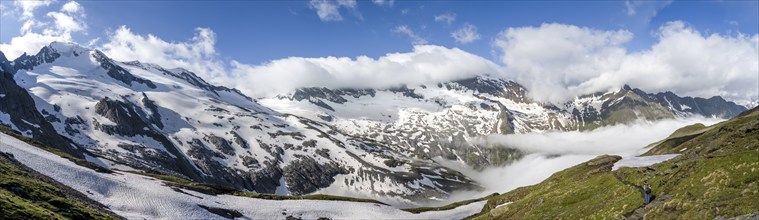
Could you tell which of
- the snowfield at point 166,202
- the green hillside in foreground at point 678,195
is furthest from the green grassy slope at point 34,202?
the green hillside in foreground at point 678,195

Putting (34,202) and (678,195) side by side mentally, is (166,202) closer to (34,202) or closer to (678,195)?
(34,202)

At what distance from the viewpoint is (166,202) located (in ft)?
305

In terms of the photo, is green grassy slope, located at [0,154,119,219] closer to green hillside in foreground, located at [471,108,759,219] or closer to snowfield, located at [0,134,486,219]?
snowfield, located at [0,134,486,219]

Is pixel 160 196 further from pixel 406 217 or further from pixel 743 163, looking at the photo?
pixel 743 163

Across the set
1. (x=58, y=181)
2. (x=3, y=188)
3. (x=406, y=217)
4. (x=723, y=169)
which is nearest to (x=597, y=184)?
(x=723, y=169)

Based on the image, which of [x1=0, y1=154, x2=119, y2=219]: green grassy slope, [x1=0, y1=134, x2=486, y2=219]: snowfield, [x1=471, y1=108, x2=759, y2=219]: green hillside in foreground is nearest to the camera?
[x1=471, y1=108, x2=759, y2=219]: green hillside in foreground

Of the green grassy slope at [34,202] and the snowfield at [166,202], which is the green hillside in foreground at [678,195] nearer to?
the snowfield at [166,202]

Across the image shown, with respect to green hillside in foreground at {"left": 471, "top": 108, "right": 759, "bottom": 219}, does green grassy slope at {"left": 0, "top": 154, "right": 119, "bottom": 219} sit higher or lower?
lower

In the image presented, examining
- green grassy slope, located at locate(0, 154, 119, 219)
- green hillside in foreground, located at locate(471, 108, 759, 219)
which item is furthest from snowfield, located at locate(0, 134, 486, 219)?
green hillside in foreground, located at locate(471, 108, 759, 219)

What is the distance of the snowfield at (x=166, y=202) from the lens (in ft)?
282

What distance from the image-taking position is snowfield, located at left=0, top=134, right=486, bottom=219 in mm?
85938

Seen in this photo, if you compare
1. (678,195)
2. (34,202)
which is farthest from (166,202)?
(678,195)

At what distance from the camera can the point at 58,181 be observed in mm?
83375

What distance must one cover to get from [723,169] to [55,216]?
64598 mm
